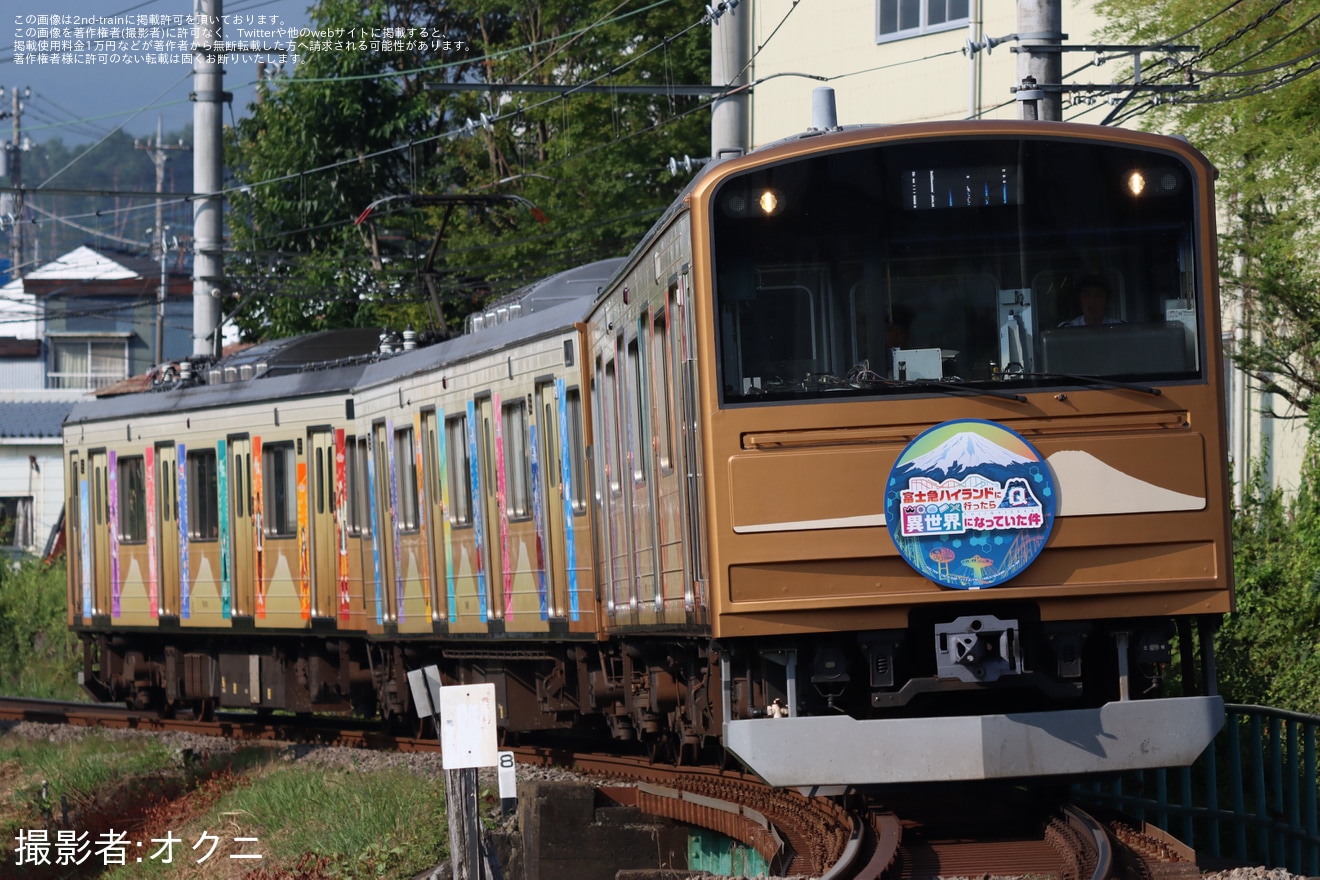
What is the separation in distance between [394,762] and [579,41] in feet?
68.3

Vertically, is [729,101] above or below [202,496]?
above

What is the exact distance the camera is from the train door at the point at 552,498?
1259 cm

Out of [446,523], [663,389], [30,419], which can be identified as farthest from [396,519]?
[30,419]

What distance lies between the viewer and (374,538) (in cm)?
1620

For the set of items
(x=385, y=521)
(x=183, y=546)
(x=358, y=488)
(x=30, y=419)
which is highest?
(x=30, y=419)

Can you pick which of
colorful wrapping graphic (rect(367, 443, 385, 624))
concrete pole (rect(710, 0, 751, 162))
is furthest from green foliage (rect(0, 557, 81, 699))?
concrete pole (rect(710, 0, 751, 162))

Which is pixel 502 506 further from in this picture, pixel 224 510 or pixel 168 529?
pixel 168 529

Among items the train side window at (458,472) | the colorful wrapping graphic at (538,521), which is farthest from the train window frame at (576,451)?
the train side window at (458,472)

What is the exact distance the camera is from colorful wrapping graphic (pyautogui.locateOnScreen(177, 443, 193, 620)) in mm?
18938

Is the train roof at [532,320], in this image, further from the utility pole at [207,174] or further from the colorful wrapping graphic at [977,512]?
the utility pole at [207,174]

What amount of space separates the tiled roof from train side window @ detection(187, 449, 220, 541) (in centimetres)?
2545

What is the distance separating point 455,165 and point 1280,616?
22.8 metres

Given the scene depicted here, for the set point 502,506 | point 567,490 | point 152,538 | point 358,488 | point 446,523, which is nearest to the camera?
point 567,490

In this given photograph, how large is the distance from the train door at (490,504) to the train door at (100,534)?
777 centimetres
